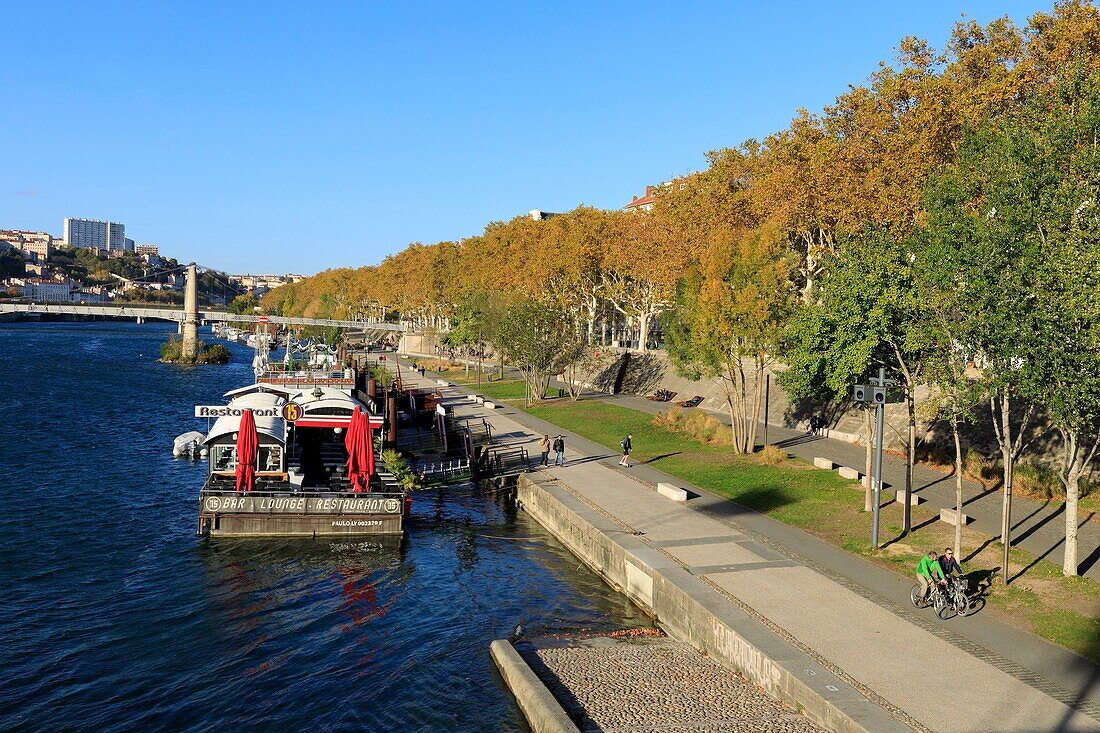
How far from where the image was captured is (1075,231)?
1839cm

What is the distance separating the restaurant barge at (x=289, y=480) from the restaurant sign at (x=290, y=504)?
0.03 m

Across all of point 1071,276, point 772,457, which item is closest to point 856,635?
point 1071,276

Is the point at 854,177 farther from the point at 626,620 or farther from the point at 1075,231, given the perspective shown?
the point at 626,620

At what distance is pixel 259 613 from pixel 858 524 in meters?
16.2

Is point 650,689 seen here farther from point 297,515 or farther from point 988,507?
point 988,507

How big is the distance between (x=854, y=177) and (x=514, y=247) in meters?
54.5

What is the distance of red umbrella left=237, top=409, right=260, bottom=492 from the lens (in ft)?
86.5

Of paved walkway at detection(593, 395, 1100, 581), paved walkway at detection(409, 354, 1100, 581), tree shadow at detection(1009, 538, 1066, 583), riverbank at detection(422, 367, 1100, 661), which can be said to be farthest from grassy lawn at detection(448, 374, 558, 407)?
tree shadow at detection(1009, 538, 1066, 583)

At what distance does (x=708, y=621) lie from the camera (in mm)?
17359

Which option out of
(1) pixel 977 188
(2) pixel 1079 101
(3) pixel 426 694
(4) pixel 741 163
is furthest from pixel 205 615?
(4) pixel 741 163

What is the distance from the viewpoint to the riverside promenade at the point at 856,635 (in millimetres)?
13375

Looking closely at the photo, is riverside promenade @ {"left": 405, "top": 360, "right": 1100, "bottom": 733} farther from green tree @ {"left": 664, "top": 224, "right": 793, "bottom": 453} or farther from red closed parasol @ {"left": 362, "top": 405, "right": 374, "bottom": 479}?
green tree @ {"left": 664, "top": 224, "right": 793, "bottom": 453}

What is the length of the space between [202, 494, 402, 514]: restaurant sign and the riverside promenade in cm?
680

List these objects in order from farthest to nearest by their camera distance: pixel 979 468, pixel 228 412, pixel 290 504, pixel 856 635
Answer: pixel 979 468, pixel 228 412, pixel 290 504, pixel 856 635
